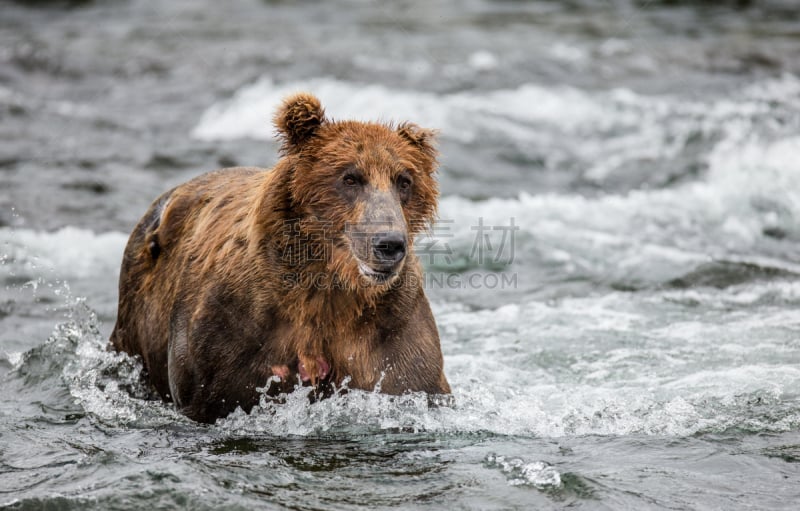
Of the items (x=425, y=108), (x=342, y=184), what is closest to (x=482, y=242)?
(x=425, y=108)

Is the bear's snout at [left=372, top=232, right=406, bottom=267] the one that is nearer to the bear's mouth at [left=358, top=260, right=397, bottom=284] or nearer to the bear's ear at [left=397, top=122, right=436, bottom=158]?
the bear's mouth at [left=358, top=260, right=397, bottom=284]

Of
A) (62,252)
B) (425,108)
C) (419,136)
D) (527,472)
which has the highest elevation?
(425,108)

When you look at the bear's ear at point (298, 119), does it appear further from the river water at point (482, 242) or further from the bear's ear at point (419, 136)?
the river water at point (482, 242)

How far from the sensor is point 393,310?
5.91m

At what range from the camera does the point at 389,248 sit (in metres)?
5.39

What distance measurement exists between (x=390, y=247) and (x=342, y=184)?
569 millimetres

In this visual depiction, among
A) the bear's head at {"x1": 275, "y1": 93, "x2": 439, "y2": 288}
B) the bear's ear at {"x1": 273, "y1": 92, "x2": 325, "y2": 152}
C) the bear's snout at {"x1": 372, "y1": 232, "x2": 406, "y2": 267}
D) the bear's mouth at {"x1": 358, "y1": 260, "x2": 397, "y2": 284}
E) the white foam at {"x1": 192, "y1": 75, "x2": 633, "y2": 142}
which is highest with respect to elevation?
Result: the white foam at {"x1": 192, "y1": 75, "x2": 633, "y2": 142}

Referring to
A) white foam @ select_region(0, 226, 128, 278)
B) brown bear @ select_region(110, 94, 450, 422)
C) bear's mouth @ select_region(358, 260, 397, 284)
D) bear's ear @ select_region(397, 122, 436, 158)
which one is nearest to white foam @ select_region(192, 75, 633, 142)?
white foam @ select_region(0, 226, 128, 278)

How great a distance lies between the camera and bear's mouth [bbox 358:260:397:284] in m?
5.51

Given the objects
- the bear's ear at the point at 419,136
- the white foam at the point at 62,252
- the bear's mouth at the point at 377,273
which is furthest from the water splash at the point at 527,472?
the white foam at the point at 62,252

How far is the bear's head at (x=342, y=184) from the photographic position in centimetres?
563

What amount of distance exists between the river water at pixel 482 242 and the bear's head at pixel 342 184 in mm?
842

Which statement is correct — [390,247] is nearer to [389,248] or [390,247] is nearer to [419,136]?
[389,248]

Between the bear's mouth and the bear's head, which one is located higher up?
the bear's head
